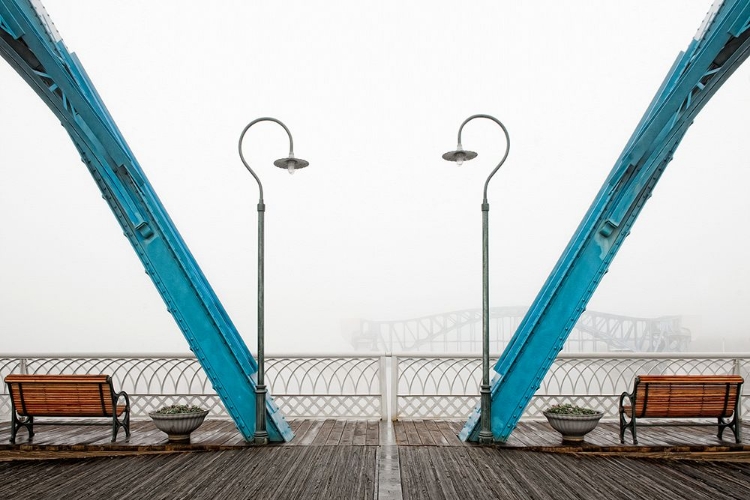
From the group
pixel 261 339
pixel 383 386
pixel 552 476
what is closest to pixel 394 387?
pixel 383 386

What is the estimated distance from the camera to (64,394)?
662 centimetres

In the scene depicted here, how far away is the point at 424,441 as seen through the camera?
686cm

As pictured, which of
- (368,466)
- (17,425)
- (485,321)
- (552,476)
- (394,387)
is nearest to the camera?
(552,476)

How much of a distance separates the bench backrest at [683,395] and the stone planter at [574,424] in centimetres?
62

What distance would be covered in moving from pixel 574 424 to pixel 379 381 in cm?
332

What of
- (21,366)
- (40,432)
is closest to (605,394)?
(40,432)

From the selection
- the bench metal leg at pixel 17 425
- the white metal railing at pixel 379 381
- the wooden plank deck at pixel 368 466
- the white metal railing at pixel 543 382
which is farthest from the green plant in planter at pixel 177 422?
the white metal railing at pixel 543 382

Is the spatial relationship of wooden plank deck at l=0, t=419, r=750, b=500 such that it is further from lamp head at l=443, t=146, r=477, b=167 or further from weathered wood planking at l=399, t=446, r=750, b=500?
lamp head at l=443, t=146, r=477, b=167

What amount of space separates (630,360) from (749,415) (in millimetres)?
2527

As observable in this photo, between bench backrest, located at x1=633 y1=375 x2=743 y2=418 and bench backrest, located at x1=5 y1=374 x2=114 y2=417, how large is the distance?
7327 mm

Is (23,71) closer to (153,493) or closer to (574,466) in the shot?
(153,493)

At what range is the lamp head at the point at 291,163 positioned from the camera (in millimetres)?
6781

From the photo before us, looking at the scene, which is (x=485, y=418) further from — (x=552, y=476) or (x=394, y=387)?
(x=394, y=387)

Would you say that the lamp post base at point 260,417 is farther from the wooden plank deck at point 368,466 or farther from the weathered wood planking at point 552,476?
the weathered wood planking at point 552,476
